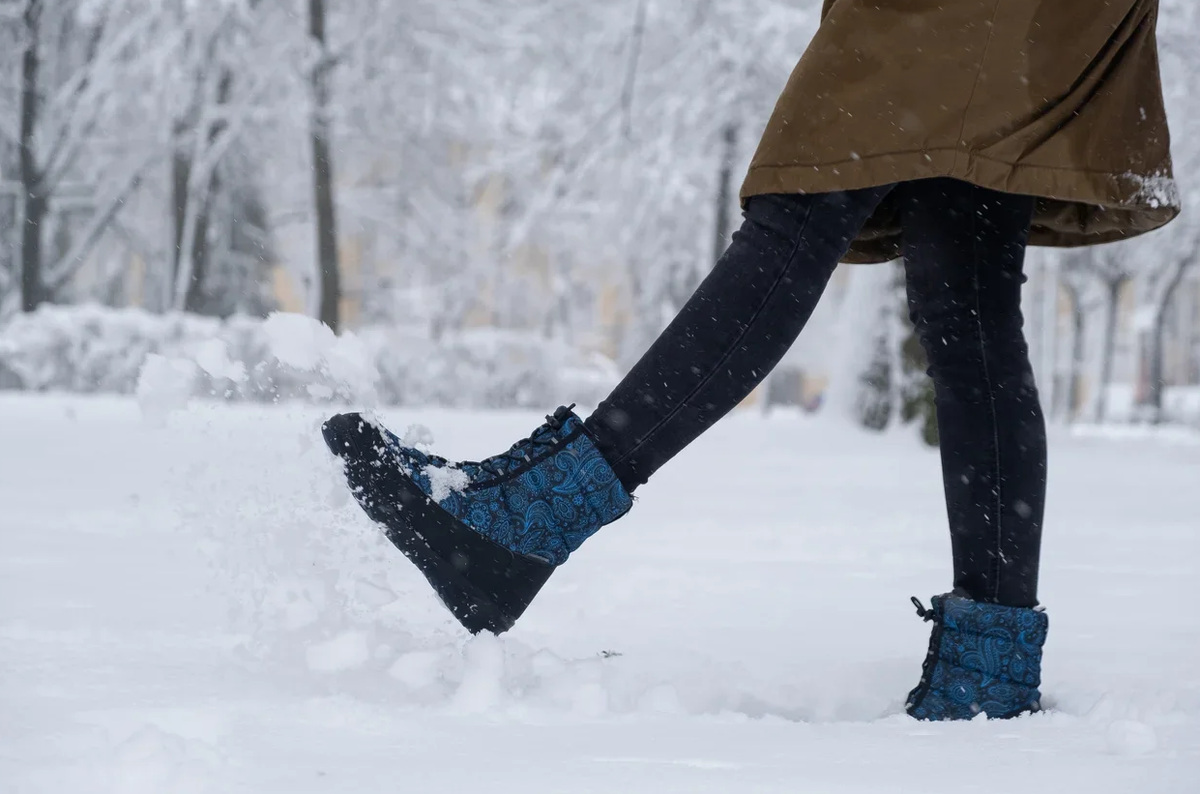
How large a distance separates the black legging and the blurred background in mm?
5610

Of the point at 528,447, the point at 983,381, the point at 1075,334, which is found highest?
the point at 1075,334

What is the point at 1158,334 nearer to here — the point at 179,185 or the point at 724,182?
the point at 724,182

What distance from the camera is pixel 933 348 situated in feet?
5.05

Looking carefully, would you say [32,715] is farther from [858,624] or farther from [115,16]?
[115,16]

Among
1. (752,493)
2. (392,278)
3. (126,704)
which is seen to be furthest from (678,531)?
(392,278)

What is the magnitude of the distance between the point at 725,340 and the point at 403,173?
1603cm

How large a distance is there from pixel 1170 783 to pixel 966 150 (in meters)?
0.71

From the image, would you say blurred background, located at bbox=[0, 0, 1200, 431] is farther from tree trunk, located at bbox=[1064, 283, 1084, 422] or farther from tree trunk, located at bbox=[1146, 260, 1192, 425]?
tree trunk, located at bbox=[1064, 283, 1084, 422]

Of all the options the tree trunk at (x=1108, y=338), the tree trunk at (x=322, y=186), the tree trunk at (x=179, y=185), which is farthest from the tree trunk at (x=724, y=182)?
the tree trunk at (x=1108, y=338)

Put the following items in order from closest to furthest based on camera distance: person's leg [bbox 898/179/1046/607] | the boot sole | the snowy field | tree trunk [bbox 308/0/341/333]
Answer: the snowy field
the boot sole
person's leg [bbox 898/179/1046/607]
tree trunk [bbox 308/0/341/333]

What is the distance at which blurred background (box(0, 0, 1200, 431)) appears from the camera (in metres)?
10.3

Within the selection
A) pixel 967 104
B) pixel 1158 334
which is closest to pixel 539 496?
pixel 967 104

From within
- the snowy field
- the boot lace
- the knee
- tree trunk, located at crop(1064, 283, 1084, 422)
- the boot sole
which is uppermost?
tree trunk, located at crop(1064, 283, 1084, 422)

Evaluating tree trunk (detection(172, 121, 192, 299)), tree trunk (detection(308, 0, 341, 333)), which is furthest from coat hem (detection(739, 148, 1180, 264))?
tree trunk (detection(172, 121, 192, 299))
